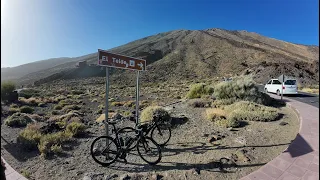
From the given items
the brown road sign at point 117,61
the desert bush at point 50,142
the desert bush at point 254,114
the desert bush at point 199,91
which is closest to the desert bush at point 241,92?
the desert bush at point 254,114

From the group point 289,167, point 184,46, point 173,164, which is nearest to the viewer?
point 289,167

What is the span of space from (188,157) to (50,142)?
Result: 12.2ft

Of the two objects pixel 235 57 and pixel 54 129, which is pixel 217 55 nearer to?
pixel 235 57

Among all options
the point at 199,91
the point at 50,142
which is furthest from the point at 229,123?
the point at 199,91

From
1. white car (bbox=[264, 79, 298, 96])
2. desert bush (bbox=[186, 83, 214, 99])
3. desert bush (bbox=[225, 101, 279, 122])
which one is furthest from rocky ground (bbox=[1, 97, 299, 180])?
white car (bbox=[264, 79, 298, 96])

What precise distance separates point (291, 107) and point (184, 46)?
68.7 m

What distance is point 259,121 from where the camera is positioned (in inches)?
285

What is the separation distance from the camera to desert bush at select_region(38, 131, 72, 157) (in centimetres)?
479

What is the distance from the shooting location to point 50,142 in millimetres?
5352

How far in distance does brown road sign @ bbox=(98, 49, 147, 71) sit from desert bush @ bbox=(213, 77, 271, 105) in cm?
737

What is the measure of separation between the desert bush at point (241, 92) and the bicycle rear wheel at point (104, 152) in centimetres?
825

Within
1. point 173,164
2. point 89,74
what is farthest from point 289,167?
point 89,74

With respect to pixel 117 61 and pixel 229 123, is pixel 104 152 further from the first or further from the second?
pixel 229 123

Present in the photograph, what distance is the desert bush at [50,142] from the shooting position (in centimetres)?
479
